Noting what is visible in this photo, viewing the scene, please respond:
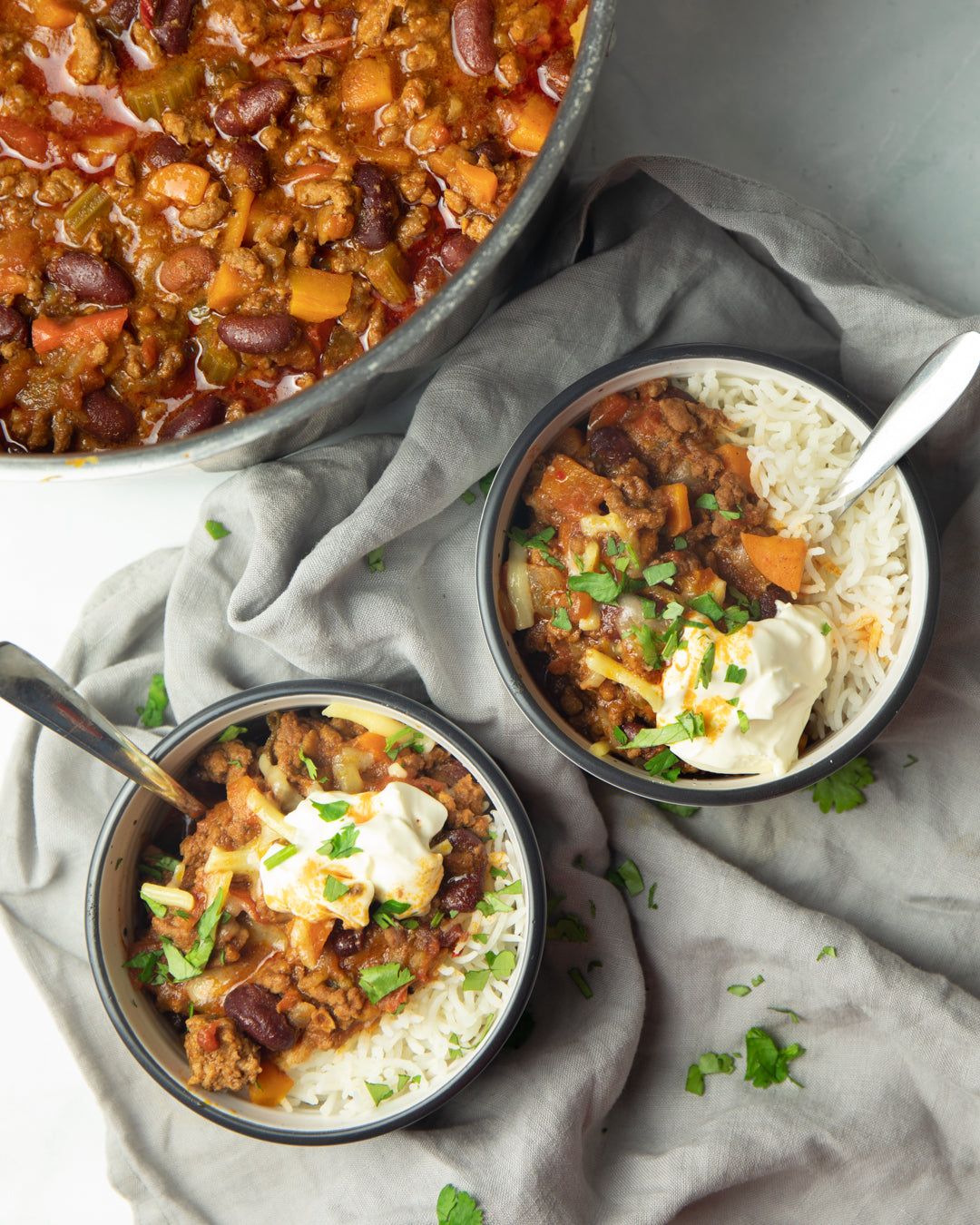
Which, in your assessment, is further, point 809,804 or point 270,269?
point 809,804

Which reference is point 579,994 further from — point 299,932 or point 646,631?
point 646,631

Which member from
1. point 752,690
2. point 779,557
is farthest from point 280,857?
point 779,557

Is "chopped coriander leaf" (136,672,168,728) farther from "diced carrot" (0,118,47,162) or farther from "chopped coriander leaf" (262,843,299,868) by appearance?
"diced carrot" (0,118,47,162)

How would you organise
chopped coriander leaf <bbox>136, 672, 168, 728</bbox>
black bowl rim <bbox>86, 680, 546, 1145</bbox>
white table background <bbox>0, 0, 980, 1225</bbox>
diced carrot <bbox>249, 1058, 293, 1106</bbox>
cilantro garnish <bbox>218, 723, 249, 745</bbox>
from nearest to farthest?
black bowl rim <bbox>86, 680, 546, 1145</bbox> < diced carrot <bbox>249, 1058, 293, 1106</bbox> < cilantro garnish <bbox>218, 723, 249, 745</bbox> < white table background <bbox>0, 0, 980, 1225</bbox> < chopped coriander leaf <bbox>136, 672, 168, 728</bbox>

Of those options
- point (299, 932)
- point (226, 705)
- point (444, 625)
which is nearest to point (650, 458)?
point (444, 625)

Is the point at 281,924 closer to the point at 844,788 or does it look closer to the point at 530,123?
the point at 844,788

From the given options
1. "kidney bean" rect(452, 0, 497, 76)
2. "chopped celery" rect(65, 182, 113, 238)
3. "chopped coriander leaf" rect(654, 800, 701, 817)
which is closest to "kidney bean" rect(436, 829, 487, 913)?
"chopped coriander leaf" rect(654, 800, 701, 817)

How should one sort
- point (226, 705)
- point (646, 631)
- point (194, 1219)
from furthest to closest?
point (194, 1219) → point (226, 705) → point (646, 631)
